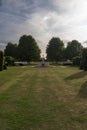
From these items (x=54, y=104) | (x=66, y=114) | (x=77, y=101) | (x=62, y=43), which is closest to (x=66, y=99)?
(x=77, y=101)

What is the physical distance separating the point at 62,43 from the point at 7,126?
3285 inches

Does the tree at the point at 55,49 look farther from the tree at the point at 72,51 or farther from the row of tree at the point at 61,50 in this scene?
the tree at the point at 72,51

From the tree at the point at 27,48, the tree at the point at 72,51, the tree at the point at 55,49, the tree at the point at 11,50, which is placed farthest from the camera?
the tree at the point at 11,50

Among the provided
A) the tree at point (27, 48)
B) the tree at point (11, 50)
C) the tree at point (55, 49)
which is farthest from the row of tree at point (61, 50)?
the tree at point (11, 50)

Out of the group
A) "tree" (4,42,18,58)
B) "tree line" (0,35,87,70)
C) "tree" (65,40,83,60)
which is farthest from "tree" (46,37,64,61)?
"tree" (4,42,18,58)

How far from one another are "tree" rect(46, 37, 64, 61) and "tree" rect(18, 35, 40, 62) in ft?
25.8

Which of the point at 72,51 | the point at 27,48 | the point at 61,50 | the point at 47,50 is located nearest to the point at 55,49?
the point at 61,50

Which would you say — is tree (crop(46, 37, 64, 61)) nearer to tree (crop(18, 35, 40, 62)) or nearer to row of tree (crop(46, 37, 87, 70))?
row of tree (crop(46, 37, 87, 70))

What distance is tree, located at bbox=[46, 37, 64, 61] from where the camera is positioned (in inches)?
3455

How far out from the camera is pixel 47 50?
296 feet

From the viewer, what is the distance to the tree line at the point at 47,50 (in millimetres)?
80812

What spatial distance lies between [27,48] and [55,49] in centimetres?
1208

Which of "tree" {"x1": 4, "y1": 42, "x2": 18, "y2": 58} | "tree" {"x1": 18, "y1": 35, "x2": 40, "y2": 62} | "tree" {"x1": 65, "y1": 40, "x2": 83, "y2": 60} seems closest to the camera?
"tree" {"x1": 18, "y1": 35, "x2": 40, "y2": 62}

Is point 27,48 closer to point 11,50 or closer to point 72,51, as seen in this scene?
point 11,50
